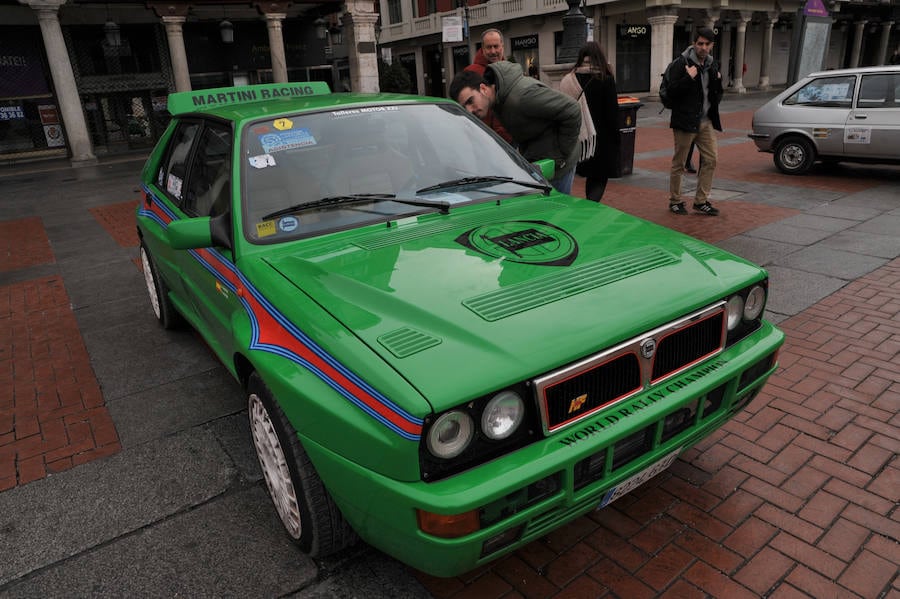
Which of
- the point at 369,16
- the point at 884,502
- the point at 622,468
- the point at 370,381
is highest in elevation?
the point at 369,16

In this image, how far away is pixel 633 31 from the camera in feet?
104

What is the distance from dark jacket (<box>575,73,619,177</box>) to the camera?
550cm

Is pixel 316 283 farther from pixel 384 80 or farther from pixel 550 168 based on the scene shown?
pixel 384 80

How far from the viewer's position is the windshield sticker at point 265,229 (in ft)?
9.07

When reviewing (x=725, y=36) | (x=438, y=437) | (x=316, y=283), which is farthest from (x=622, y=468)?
(x=725, y=36)

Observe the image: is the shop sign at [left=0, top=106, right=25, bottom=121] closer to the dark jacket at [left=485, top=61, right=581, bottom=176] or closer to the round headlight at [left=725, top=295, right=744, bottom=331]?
the dark jacket at [left=485, top=61, right=581, bottom=176]

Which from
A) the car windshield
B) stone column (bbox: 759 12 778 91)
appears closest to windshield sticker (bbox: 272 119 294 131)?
the car windshield

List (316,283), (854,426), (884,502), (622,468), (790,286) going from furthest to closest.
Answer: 1. (790,286)
2. (854,426)
3. (884,502)
4. (316,283)
5. (622,468)

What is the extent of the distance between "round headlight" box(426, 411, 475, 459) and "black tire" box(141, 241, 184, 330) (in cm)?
333

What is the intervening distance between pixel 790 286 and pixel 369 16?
19333mm

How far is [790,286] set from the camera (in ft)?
17.0

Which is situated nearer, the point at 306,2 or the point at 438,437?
the point at 438,437

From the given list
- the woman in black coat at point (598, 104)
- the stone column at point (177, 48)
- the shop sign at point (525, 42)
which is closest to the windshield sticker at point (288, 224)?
the woman in black coat at point (598, 104)

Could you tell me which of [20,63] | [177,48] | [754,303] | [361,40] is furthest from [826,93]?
[20,63]
